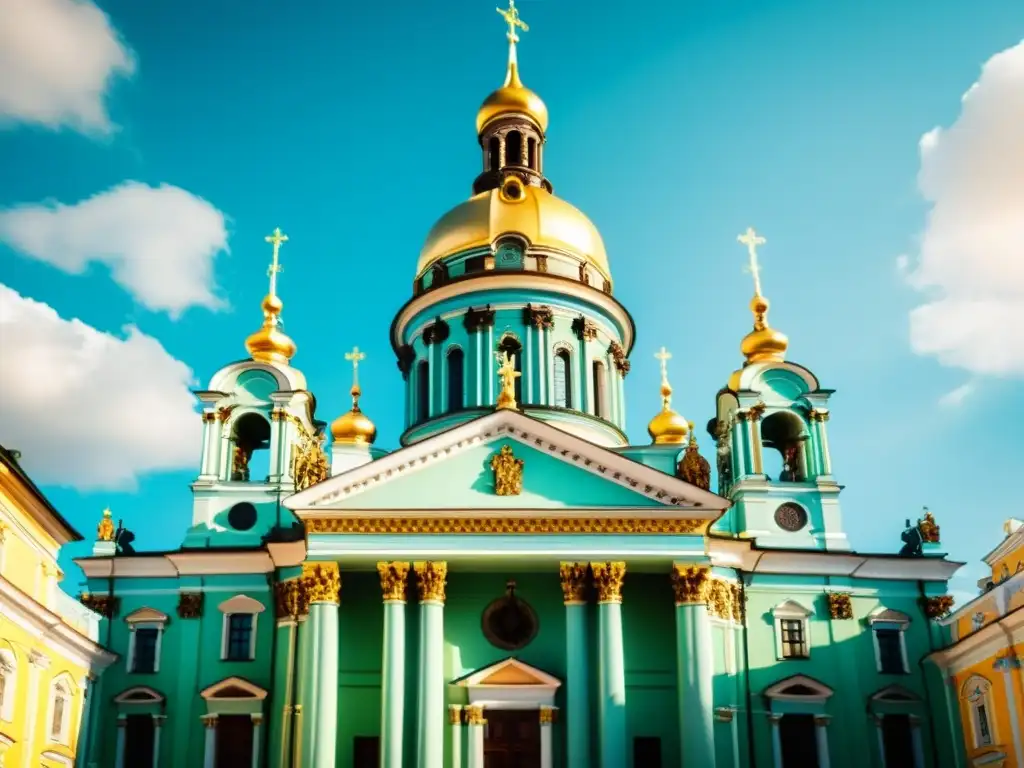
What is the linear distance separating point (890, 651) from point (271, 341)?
18786 millimetres

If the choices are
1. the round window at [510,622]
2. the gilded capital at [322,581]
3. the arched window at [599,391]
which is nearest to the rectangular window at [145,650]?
the gilded capital at [322,581]

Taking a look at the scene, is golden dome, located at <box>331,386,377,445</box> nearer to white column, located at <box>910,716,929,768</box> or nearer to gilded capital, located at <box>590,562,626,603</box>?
gilded capital, located at <box>590,562,626,603</box>

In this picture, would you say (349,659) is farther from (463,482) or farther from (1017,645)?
(1017,645)

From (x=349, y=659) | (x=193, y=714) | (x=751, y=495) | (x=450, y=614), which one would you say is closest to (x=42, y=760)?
(x=193, y=714)

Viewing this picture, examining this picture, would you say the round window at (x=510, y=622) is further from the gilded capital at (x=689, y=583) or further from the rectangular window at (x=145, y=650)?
the rectangular window at (x=145, y=650)

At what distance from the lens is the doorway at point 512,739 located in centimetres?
2556

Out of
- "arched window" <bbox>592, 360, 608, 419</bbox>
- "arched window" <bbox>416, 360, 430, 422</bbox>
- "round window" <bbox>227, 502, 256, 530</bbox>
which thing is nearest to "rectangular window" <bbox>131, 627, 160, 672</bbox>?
"round window" <bbox>227, 502, 256, 530</bbox>

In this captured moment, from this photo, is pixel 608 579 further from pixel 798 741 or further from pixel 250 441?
pixel 250 441

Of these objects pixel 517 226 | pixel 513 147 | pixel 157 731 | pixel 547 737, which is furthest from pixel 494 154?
pixel 157 731

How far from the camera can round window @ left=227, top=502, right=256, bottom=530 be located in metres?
30.5

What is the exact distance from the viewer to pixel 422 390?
3478cm

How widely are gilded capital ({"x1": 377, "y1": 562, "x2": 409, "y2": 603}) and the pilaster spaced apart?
13.6 feet

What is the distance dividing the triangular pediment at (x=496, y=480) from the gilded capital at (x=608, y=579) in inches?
52.3

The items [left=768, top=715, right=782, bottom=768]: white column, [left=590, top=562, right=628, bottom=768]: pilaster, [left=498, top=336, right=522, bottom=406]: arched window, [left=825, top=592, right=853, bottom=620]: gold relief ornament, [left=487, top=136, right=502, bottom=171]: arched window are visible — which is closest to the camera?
[left=590, top=562, right=628, bottom=768]: pilaster
